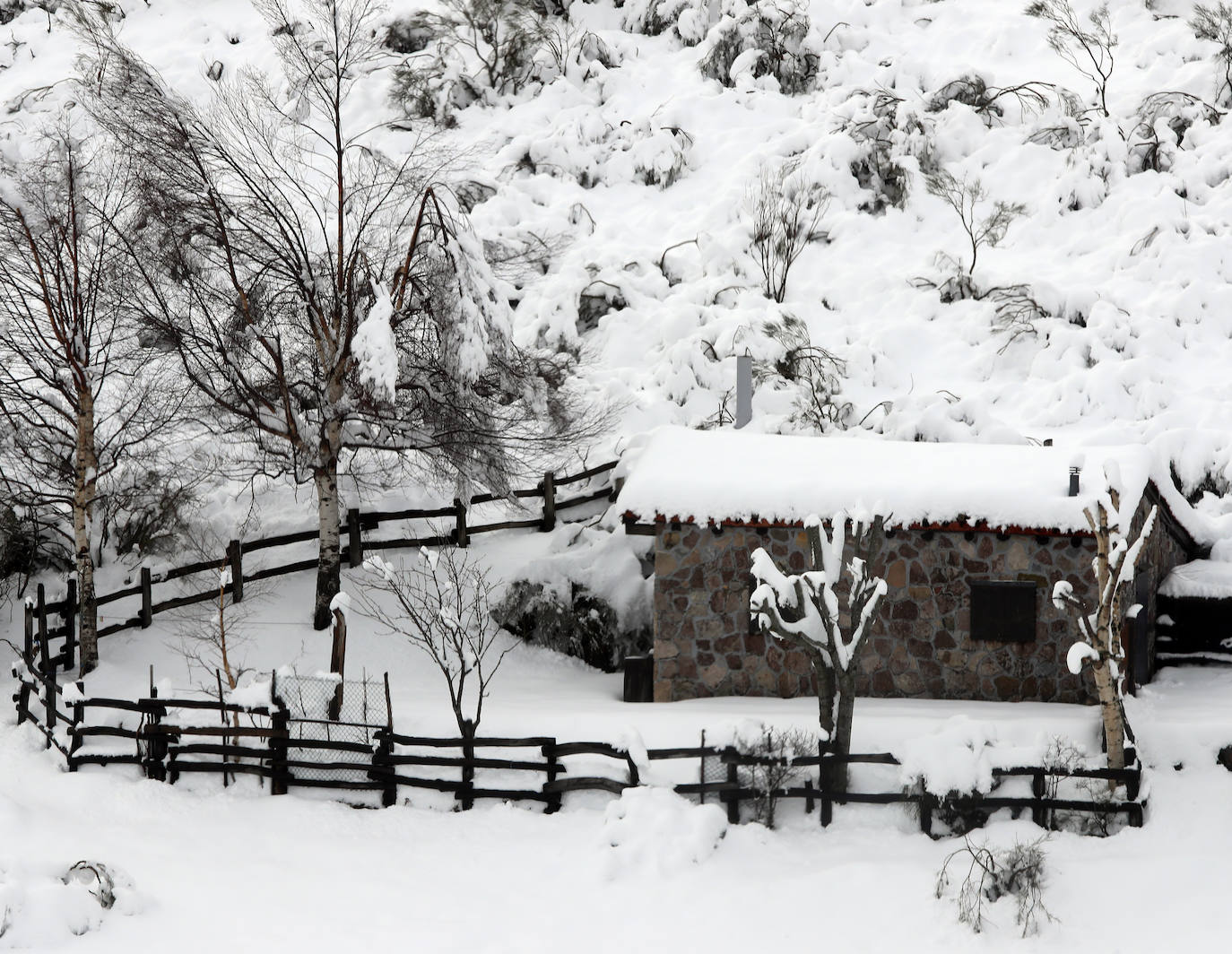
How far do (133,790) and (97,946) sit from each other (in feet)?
9.69

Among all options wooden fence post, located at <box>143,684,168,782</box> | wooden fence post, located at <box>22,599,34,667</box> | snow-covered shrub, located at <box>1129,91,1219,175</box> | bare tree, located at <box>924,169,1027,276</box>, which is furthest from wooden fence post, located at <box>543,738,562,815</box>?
snow-covered shrub, located at <box>1129,91,1219,175</box>

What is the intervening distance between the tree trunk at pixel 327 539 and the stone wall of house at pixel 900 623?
5237 millimetres

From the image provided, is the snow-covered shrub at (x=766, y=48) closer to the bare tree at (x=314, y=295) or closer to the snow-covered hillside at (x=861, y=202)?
the snow-covered hillside at (x=861, y=202)

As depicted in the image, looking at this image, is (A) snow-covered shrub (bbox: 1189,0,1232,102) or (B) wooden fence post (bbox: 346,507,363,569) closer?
(B) wooden fence post (bbox: 346,507,363,569)

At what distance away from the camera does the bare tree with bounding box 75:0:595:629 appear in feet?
50.6

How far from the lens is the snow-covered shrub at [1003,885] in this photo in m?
10.1

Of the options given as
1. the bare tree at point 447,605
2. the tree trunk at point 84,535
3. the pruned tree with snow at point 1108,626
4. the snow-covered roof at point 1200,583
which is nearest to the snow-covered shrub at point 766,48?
the snow-covered roof at point 1200,583

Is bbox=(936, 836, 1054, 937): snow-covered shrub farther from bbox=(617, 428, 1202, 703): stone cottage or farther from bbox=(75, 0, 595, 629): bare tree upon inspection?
bbox=(75, 0, 595, 629): bare tree

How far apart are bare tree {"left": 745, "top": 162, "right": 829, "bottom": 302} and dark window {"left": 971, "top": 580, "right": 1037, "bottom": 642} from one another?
15.7 m

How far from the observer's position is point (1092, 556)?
44.4ft

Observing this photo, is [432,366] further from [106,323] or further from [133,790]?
[133,790]

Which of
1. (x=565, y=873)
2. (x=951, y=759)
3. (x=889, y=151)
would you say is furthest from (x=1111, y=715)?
(x=889, y=151)

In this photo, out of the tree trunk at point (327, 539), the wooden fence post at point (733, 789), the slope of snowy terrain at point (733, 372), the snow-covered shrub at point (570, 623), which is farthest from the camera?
the snow-covered shrub at point (570, 623)

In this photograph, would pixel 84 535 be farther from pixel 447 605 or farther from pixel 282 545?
pixel 447 605
